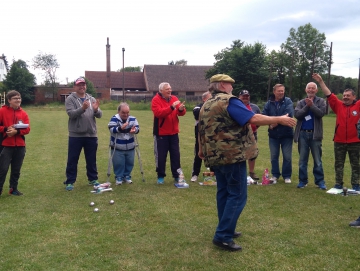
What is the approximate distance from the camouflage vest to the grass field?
3.81 ft

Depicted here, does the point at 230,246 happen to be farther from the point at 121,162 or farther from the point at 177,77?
the point at 177,77

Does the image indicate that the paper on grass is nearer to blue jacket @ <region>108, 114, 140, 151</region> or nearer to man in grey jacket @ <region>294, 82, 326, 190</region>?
man in grey jacket @ <region>294, 82, 326, 190</region>

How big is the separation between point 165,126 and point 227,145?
3.54 meters

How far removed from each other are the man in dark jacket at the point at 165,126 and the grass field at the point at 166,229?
1.25ft

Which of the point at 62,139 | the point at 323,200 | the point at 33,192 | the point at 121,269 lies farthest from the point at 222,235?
the point at 62,139

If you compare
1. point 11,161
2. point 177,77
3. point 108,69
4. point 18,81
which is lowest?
point 11,161

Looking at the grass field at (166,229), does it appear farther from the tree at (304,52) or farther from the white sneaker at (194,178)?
the tree at (304,52)

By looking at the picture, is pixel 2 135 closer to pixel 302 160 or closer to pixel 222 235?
pixel 222 235

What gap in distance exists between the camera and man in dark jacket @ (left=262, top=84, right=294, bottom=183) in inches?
307

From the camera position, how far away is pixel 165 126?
769 cm

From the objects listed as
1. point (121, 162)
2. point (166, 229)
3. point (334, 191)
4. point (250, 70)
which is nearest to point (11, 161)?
point (121, 162)

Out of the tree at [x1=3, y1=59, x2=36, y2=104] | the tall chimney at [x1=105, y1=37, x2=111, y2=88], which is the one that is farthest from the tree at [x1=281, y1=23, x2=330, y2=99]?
the tree at [x1=3, y1=59, x2=36, y2=104]

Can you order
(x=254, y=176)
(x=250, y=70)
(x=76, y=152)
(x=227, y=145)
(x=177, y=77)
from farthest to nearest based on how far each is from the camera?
(x=177, y=77) < (x=250, y=70) < (x=254, y=176) < (x=76, y=152) < (x=227, y=145)

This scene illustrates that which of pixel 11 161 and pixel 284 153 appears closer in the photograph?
pixel 11 161
